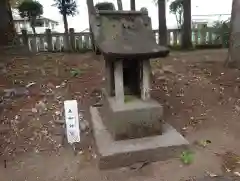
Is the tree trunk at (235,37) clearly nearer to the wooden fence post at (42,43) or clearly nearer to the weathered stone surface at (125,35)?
the weathered stone surface at (125,35)

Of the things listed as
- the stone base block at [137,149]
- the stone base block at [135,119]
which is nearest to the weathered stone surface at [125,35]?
→ the stone base block at [135,119]

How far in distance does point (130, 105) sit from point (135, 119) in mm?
232

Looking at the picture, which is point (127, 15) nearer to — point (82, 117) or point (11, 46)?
point (82, 117)

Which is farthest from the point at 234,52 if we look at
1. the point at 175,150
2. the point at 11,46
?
the point at 11,46

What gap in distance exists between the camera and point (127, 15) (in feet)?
14.0

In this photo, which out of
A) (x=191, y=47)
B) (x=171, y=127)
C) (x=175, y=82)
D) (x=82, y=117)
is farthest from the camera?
(x=191, y=47)

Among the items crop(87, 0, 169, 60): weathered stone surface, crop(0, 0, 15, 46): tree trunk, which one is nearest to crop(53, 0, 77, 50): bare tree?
crop(0, 0, 15, 46): tree trunk

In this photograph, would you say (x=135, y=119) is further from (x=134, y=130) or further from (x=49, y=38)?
(x=49, y=38)

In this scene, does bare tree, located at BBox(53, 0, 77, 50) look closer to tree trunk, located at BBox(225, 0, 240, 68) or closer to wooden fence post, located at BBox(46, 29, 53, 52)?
wooden fence post, located at BBox(46, 29, 53, 52)

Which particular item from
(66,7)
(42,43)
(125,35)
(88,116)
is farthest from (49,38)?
(125,35)

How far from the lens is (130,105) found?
415cm

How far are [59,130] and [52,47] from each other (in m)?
7.00

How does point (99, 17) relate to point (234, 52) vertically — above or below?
above

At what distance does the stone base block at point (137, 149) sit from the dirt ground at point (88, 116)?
0.10m
